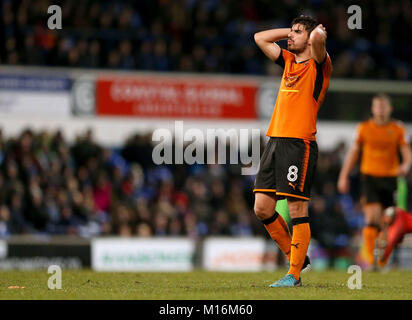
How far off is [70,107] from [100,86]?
0.94m

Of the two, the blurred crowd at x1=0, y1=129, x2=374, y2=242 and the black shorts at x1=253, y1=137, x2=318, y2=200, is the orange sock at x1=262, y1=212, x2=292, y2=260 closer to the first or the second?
the black shorts at x1=253, y1=137, x2=318, y2=200

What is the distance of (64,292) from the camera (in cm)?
772

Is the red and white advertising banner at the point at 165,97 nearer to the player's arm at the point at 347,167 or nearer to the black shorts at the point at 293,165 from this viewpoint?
the player's arm at the point at 347,167

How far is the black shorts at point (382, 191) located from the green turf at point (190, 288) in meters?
2.73

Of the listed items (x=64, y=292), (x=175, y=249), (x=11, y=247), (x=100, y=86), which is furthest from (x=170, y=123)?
(x=64, y=292)

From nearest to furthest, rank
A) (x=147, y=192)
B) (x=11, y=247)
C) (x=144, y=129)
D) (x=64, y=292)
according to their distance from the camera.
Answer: (x=64, y=292) < (x=11, y=247) < (x=147, y=192) < (x=144, y=129)

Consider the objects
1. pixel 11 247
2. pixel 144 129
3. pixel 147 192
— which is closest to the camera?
pixel 11 247

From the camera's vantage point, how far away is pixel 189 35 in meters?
23.3

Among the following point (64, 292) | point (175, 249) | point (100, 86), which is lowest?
point (175, 249)

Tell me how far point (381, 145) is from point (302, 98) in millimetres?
4973

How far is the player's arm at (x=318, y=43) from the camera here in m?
7.78

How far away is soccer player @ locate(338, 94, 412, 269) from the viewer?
12.8 meters

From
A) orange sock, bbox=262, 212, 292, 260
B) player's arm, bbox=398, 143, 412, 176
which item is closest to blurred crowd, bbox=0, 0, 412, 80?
player's arm, bbox=398, 143, 412, 176
